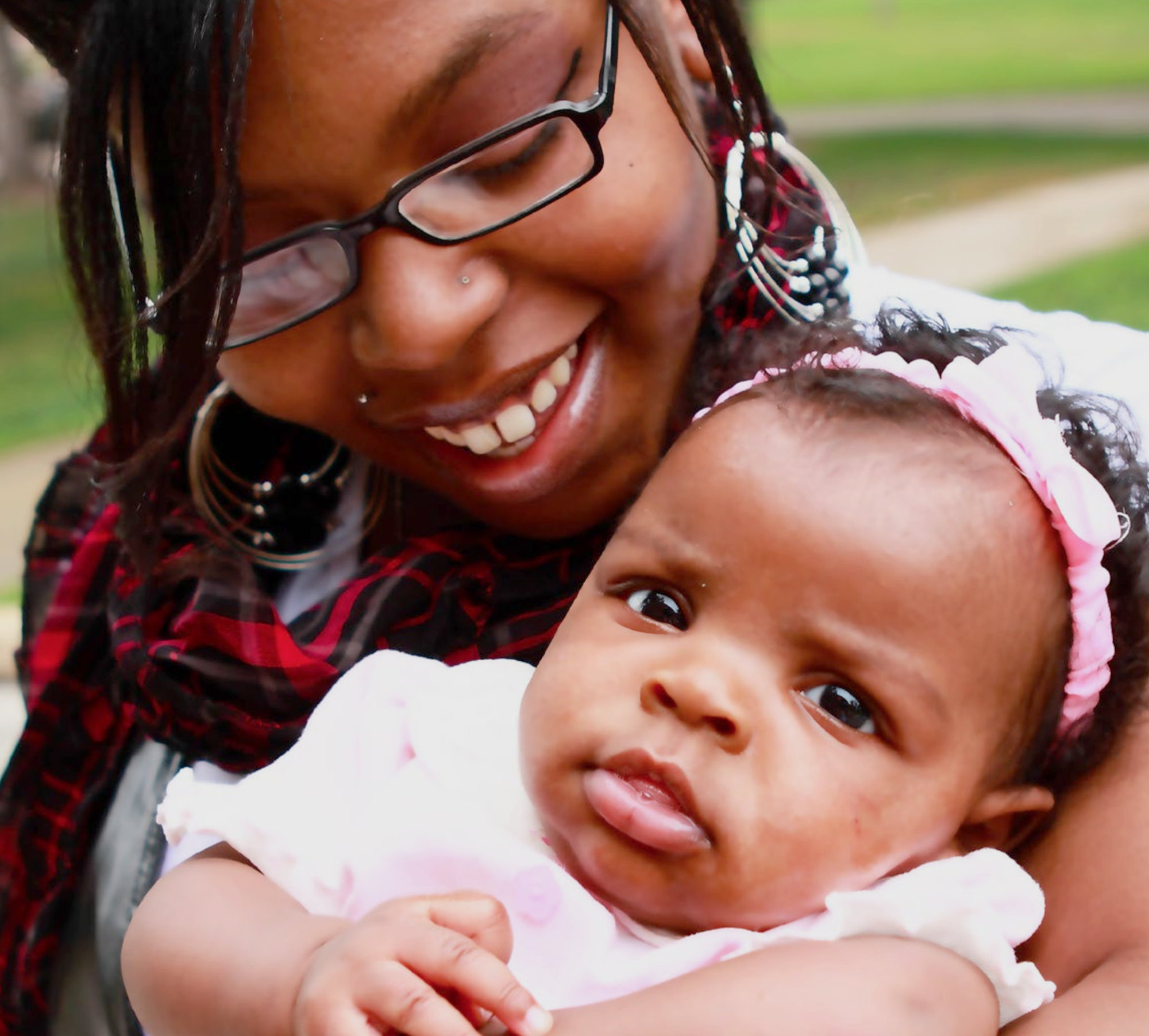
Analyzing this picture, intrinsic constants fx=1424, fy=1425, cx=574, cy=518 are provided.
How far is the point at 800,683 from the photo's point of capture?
1322mm

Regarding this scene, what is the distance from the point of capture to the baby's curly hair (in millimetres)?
1407

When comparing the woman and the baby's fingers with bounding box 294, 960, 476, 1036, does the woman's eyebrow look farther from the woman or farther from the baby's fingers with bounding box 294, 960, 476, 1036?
the baby's fingers with bounding box 294, 960, 476, 1036

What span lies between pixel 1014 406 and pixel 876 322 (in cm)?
30

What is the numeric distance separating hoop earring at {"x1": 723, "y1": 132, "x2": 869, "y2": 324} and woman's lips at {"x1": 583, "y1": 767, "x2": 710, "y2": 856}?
2.41 feet

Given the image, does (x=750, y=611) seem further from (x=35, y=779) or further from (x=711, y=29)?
(x=35, y=779)

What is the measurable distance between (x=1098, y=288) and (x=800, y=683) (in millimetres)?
6312

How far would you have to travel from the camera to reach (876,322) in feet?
5.49

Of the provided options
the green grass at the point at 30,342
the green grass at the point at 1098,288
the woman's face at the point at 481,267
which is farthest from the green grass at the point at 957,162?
the woman's face at the point at 481,267

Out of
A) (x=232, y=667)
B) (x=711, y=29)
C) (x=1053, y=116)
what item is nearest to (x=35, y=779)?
(x=232, y=667)

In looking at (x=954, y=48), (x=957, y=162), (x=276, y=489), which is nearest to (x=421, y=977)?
(x=276, y=489)

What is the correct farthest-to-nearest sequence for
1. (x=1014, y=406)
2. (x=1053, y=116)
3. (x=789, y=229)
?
(x=1053, y=116) → (x=789, y=229) → (x=1014, y=406)

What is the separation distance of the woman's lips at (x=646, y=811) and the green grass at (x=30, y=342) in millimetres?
1822

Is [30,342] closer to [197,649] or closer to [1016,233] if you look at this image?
[1016,233]

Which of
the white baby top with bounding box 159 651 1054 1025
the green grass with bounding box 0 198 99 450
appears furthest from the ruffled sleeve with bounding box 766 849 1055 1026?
the green grass with bounding box 0 198 99 450
